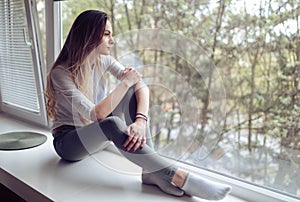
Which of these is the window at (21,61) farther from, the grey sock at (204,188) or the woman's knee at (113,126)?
the grey sock at (204,188)

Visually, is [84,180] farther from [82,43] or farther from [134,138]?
[82,43]

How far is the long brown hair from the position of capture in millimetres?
1404

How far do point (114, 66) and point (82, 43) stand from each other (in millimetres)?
187

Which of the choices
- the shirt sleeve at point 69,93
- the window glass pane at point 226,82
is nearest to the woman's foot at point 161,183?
the window glass pane at point 226,82

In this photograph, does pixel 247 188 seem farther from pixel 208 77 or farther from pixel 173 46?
pixel 173 46

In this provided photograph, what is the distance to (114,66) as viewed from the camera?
4.69 feet

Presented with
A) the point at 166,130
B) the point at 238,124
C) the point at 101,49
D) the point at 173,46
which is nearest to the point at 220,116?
the point at 238,124

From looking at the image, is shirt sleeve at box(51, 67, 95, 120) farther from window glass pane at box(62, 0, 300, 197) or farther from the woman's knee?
window glass pane at box(62, 0, 300, 197)

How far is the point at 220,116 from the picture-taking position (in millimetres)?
1359

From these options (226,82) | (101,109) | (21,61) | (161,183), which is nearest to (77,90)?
(101,109)

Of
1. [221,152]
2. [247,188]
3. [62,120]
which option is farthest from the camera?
[62,120]

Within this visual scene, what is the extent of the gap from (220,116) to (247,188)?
32 centimetres

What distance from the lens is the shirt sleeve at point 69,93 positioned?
1391 mm

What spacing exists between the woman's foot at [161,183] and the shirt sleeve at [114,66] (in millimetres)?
453
